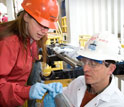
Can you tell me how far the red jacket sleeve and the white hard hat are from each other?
528 mm

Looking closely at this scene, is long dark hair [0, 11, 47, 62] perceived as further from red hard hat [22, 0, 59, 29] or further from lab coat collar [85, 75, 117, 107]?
lab coat collar [85, 75, 117, 107]

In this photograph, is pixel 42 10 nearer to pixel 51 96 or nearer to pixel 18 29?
pixel 18 29

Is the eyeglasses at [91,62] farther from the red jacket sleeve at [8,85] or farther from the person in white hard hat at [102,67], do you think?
the red jacket sleeve at [8,85]

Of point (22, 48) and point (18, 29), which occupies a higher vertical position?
point (18, 29)

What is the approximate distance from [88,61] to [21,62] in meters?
0.54

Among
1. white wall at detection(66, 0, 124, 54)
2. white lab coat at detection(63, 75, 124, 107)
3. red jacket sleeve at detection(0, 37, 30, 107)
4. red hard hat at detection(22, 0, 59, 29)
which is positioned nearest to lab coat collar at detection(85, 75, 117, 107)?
white lab coat at detection(63, 75, 124, 107)

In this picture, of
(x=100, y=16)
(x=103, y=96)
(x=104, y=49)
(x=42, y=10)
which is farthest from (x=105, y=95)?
(x=100, y=16)

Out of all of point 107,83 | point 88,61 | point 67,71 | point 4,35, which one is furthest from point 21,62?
point 107,83

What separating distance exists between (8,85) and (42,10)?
665 mm

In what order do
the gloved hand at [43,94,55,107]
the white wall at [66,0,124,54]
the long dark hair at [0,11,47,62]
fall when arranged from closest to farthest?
the gloved hand at [43,94,55,107]
the long dark hair at [0,11,47,62]
the white wall at [66,0,124,54]

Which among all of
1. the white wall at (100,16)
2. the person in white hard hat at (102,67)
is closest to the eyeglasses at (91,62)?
the person in white hard hat at (102,67)

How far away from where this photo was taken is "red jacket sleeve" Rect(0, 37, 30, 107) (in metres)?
1.07

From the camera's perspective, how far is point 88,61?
113 centimetres

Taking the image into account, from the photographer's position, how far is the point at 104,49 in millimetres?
1073
